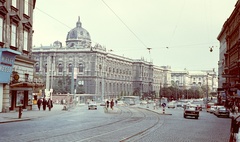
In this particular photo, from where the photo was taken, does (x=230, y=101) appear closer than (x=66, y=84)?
Yes

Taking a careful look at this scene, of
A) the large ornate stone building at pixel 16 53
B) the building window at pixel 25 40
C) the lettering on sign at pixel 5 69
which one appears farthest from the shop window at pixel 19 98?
Answer: the building window at pixel 25 40

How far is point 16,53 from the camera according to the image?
3409 centimetres

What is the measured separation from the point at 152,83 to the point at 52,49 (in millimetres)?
64278

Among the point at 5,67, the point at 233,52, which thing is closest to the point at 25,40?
the point at 5,67

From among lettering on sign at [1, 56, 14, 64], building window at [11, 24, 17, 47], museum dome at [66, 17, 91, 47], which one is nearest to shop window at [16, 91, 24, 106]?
lettering on sign at [1, 56, 14, 64]

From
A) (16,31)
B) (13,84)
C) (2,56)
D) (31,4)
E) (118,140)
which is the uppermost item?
(31,4)

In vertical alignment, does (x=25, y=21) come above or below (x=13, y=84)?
above

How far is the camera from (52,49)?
127 m

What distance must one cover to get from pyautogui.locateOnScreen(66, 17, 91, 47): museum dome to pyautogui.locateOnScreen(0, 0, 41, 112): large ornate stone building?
308ft

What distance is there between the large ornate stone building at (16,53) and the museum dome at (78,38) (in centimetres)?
9388

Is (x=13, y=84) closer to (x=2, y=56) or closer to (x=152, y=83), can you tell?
(x=2, y=56)

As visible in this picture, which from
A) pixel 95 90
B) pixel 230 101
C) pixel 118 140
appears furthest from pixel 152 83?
pixel 118 140

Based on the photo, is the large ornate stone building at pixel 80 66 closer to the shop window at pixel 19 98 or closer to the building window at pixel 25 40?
the building window at pixel 25 40

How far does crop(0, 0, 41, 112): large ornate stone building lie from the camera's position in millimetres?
33500
